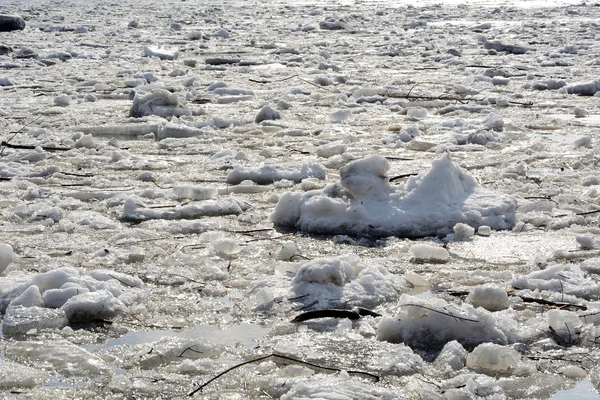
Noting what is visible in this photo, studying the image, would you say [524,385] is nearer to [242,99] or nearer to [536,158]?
[536,158]

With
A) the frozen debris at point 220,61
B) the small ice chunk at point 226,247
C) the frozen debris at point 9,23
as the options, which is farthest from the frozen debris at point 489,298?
the frozen debris at point 9,23

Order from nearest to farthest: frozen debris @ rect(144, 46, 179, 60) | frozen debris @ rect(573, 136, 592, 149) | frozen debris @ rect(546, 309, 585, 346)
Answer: frozen debris @ rect(546, 309, 585, 346)
frozen debris @ rect(573, 136, 592, 149)
frozen debris @ rect(144, 46, 179, 60)

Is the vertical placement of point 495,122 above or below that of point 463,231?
below

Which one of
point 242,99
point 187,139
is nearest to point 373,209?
point 187,139

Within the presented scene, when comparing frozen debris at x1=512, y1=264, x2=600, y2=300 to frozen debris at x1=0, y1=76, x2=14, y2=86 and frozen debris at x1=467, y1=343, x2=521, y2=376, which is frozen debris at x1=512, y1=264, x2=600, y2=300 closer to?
frozen debris at x1=467, y1=343, x2=521, y2=376

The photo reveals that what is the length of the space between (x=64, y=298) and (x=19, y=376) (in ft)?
1.91

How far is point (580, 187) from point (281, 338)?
259 cm

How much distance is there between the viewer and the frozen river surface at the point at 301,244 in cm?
257

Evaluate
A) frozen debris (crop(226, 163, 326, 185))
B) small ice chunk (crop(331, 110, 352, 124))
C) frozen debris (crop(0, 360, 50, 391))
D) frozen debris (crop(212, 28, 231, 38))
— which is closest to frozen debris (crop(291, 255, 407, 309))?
frozen debris (crop(0, 360, 50, 391))

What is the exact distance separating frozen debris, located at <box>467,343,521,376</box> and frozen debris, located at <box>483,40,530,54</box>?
415 inches

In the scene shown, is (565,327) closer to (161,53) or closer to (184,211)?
(184,211)

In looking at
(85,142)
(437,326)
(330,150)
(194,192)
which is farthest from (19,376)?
(85,142)

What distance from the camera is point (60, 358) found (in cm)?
260

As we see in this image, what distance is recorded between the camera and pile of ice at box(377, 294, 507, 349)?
2762mm
